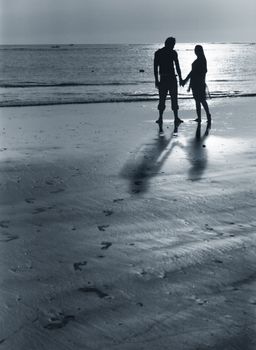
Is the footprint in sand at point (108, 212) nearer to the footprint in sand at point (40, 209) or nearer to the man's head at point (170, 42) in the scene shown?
the footprint in sand at point (40, 209)

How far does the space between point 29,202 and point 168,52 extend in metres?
7.23

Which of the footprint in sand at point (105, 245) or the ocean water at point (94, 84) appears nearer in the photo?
the footprint in sand at point (105, 245)

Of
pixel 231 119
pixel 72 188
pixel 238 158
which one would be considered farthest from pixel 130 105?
pixel 72 188

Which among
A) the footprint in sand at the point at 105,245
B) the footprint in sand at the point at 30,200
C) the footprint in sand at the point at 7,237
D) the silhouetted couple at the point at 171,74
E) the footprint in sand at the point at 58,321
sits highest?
the silhouetted couple at the point at 171,74

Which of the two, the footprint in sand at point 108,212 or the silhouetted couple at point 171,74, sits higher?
the silhouetted couple at point 171,74

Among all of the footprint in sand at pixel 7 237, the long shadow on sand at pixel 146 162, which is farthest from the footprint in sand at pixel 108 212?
the footprint in sand at pixel 7 237

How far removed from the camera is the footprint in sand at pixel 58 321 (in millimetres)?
3457

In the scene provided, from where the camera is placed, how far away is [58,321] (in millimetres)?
3523

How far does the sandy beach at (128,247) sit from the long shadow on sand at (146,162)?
29 mm

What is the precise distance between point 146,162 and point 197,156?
3.13 ft

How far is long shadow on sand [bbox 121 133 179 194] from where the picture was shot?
762cm

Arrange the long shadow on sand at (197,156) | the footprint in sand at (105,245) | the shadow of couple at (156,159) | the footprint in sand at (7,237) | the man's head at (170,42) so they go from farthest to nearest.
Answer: the man's head at (170,42), the long shadow on sand at (197,156), the shadow of couple at (156,159), the footprint in sand at (7,237), the footprint in sand at (105,245)

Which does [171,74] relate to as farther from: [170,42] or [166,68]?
[170,42]

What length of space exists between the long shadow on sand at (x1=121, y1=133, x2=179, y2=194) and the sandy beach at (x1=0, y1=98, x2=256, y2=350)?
0.09 ft
